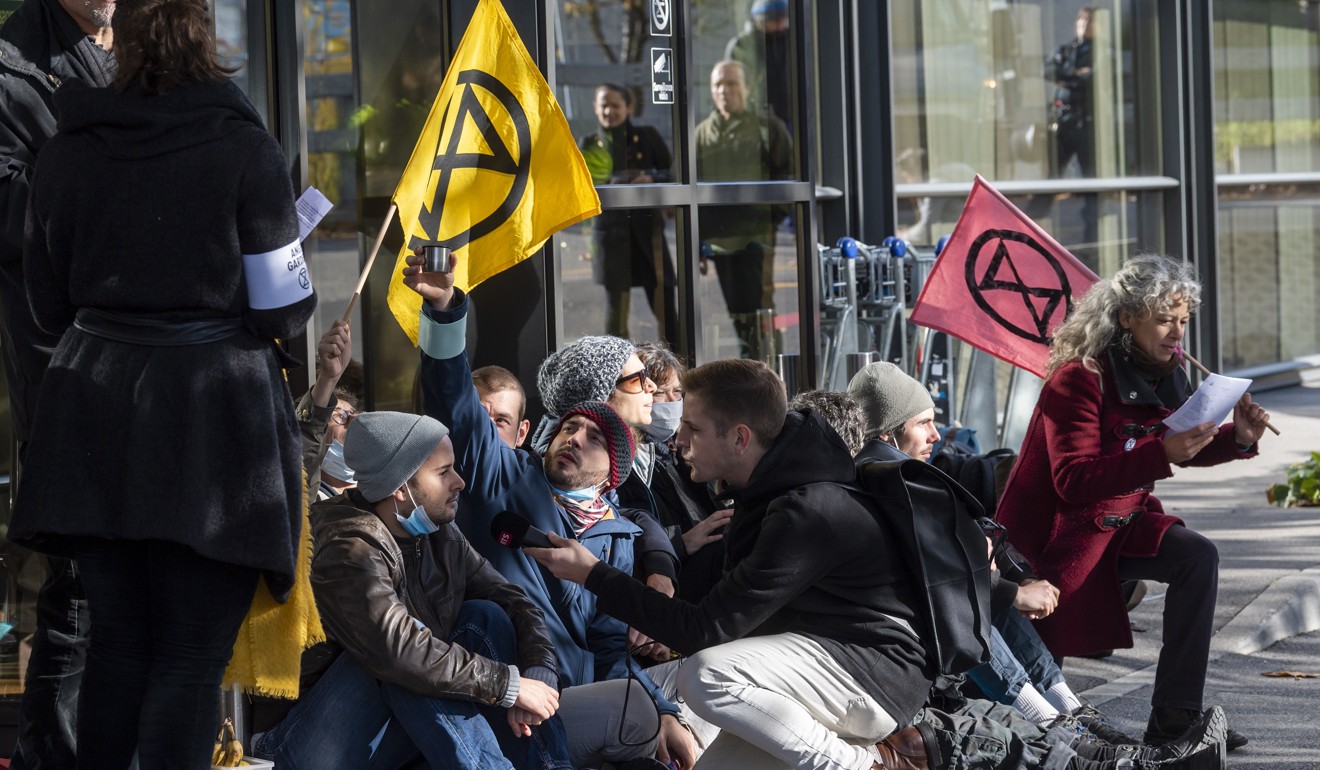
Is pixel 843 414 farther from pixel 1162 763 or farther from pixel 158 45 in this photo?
pixel 158 45

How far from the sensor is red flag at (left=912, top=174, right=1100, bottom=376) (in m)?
7.34

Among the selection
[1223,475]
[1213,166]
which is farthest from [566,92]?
[1213,166]

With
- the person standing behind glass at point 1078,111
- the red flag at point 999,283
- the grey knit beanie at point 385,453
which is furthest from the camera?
the person standing behind glass at point 1078,111

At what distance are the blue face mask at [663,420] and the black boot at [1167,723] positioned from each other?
1848 mm

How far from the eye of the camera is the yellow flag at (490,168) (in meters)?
5.86

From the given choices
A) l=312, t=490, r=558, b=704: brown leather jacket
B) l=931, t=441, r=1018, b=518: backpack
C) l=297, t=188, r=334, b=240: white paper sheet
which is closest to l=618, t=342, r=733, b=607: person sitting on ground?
l=312, t=490, r=558, b=704: brown leather jacket

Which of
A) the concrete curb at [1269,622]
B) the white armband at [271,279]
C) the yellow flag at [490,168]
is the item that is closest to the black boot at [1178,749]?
the concrete curb at [1269,622]

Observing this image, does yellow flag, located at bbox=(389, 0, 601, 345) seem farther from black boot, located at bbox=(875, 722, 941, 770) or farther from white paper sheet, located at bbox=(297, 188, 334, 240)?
black boot, located at bbox=(875, 722, 941, 770)

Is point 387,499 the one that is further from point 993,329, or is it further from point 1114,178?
point 1114,178

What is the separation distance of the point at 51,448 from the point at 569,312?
3976mm

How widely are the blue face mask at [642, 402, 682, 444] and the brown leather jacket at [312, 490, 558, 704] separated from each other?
1649 millimetres

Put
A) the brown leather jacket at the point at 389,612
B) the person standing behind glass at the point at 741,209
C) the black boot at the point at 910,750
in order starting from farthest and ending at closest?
1. the person standing behind glass at the point at 741,209
2. the black boot at the point at 910,750
3. the brown leather jacket at the point at 389,612

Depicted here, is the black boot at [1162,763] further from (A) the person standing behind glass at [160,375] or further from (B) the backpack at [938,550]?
(A) the person standing behind glass at [160,375]

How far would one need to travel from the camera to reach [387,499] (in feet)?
14.1
